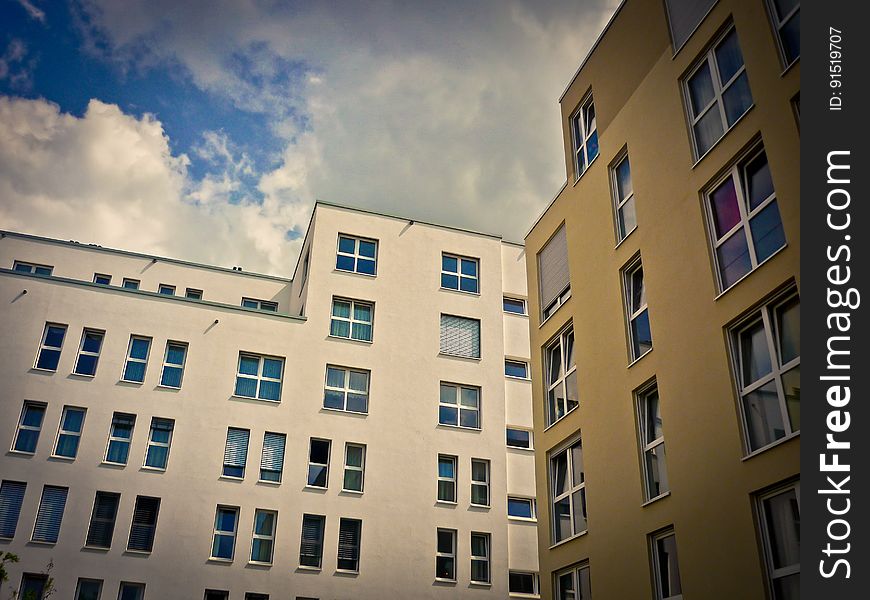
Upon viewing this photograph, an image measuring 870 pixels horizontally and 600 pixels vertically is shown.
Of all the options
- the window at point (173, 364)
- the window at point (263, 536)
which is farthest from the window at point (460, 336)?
the window at point (173, 364)

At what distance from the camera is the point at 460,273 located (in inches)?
1443

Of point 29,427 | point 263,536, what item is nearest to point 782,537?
point 263,536

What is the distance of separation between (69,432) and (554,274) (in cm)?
1861

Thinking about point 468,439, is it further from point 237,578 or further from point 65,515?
point 65,515

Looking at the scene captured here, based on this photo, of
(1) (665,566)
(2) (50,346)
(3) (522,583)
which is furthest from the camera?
(3) (522,583)

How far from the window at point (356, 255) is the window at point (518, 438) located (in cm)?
905

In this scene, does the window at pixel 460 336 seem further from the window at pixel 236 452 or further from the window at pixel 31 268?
the window at pixel 31 268

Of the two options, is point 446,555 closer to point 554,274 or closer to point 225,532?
point 225,532

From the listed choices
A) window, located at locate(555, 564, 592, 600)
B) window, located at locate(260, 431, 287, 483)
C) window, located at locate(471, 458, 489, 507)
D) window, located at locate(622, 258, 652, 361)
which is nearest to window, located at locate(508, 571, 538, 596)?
window, located at locate(471, 458, 489, 507)

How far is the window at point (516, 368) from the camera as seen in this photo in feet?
119

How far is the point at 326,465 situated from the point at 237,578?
16.9ft

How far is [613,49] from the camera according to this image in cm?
1894

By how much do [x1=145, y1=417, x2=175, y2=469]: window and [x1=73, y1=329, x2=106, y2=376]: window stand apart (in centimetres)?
305

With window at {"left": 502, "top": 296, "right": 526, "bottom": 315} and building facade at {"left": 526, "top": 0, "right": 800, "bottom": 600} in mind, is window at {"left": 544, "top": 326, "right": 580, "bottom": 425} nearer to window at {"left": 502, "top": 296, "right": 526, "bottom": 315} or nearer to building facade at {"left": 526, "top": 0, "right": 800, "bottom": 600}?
building facade at {"left": 526, "top": 0, "right": 800, "bottom": 600}
